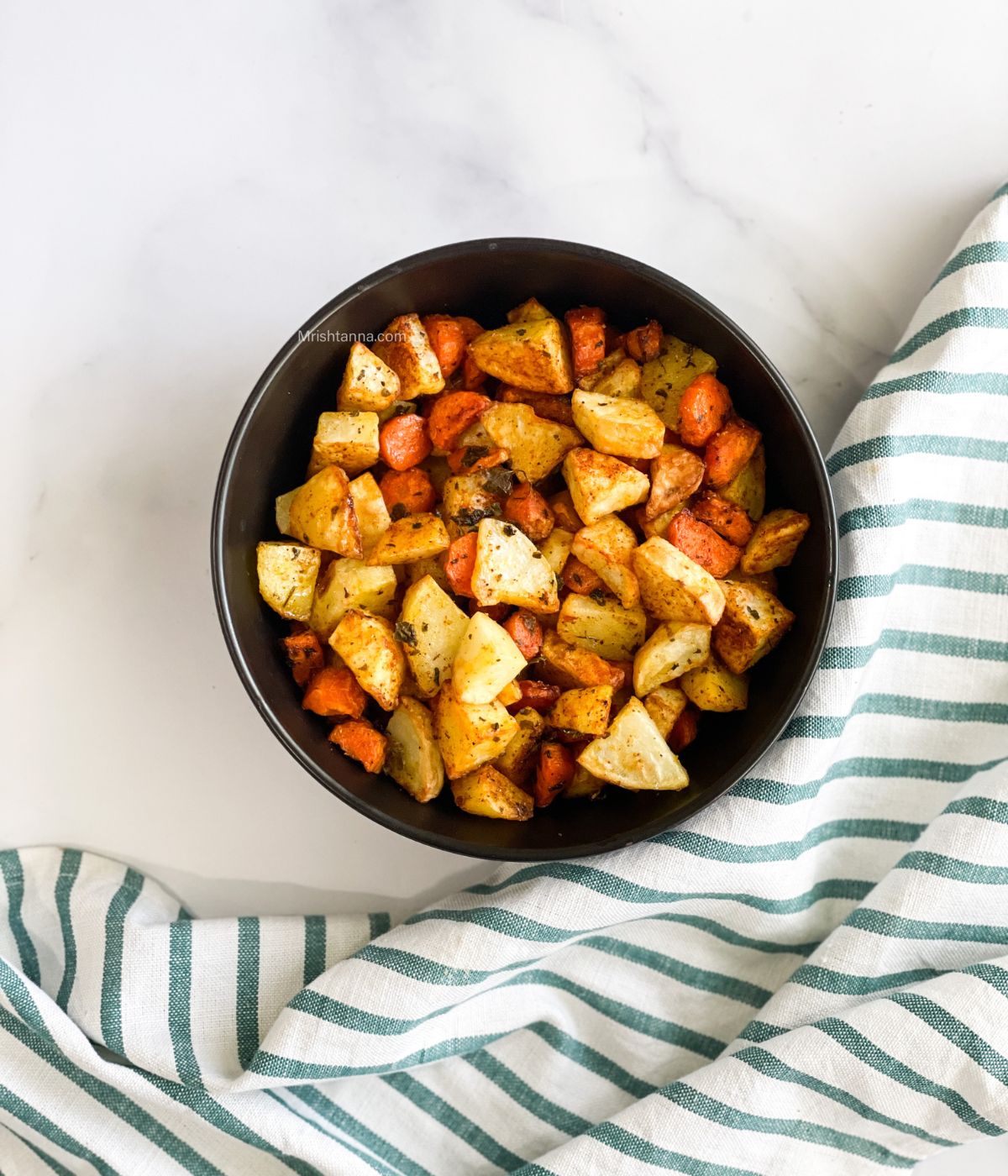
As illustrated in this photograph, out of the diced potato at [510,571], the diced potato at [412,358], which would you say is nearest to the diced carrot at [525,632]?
the diced potato at [510,571]

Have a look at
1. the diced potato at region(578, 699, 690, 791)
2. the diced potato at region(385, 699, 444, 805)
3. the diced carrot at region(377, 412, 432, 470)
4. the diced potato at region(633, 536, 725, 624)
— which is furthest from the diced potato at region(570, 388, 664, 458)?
the diced potato at region(385, 699, 444, 805)

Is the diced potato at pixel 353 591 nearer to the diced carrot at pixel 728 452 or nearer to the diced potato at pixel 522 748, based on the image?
the diced potato at pixel 522 748

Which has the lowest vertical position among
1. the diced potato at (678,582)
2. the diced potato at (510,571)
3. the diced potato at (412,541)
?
the diced potato at (678,582)

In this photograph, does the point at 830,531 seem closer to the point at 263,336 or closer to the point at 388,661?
the point at 388,661

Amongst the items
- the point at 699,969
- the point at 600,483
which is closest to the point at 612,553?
the point at 600,483

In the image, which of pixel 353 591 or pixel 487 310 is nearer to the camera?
pixel 353 591

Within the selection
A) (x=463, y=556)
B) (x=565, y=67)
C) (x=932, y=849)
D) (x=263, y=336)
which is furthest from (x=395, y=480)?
(x=932, y=849)

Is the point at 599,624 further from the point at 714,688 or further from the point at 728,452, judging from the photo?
the point at 728,452
